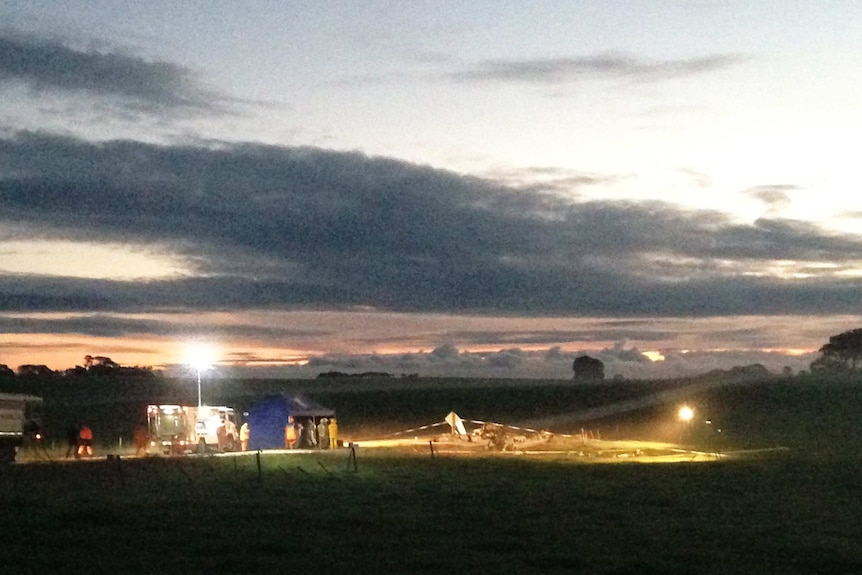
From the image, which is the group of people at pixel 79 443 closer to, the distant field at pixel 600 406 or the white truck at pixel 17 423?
the white truck at pixel 17 423

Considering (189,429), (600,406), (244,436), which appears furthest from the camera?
(600,406)

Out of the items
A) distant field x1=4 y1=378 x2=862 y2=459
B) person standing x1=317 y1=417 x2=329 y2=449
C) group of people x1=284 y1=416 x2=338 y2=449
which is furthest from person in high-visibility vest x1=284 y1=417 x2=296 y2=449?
distant field x1=4 y1=378 x2=862 y2=459

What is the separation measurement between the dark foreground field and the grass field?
52mm

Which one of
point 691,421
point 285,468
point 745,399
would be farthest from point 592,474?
point 745,399

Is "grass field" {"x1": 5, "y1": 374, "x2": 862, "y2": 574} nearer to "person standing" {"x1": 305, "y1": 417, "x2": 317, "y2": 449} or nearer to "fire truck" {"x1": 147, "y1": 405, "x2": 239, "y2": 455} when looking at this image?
"fire truck" {"x1": 147, "y1": 405, "x2": 239, "y2": 455}

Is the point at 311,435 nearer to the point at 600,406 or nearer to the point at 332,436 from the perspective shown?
the point at 332,436

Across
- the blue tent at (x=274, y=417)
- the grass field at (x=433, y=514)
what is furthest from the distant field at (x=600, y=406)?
the grass field at (x=433, y=514)

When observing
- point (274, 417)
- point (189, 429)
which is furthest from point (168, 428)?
point (274, 417)

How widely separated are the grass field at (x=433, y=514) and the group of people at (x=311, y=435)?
408 cm

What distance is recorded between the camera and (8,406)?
3900 centimetres

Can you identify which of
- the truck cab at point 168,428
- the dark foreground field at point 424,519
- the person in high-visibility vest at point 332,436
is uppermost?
the truck cab at point 168,428

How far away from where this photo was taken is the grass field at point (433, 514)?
57.4ft

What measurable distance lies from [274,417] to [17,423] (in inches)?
457

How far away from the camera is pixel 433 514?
23.2m
